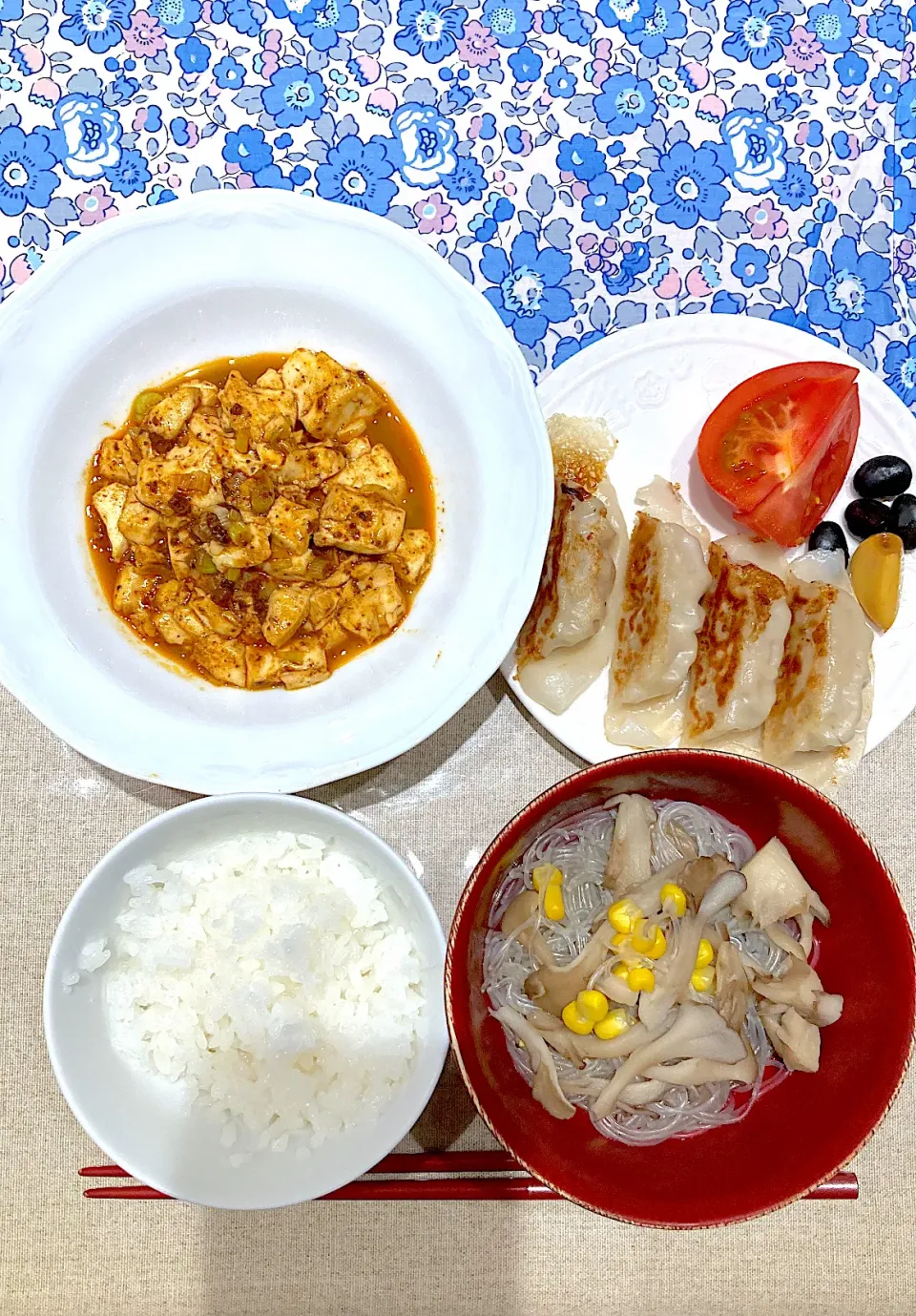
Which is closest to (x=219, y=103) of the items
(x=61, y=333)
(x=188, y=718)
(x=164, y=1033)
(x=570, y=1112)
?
(x=61, y=333)

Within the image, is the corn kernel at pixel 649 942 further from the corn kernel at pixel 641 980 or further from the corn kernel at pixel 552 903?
the corn kernel at pixel 552 903

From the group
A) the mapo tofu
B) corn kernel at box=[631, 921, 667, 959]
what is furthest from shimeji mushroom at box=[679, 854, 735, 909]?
the mapo tofu

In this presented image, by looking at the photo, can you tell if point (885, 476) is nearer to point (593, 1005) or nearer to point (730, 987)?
point (730, 987)

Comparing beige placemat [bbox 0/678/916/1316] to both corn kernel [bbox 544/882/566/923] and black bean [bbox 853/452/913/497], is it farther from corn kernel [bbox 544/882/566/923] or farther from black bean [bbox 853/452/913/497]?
black bean [bbox 853/452/913/497]

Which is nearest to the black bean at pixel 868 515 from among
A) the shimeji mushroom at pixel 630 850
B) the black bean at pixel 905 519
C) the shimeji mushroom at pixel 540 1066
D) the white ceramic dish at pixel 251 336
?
the black bean at pixel 905 519

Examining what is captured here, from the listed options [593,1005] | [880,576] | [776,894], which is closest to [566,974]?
[593,1005]
